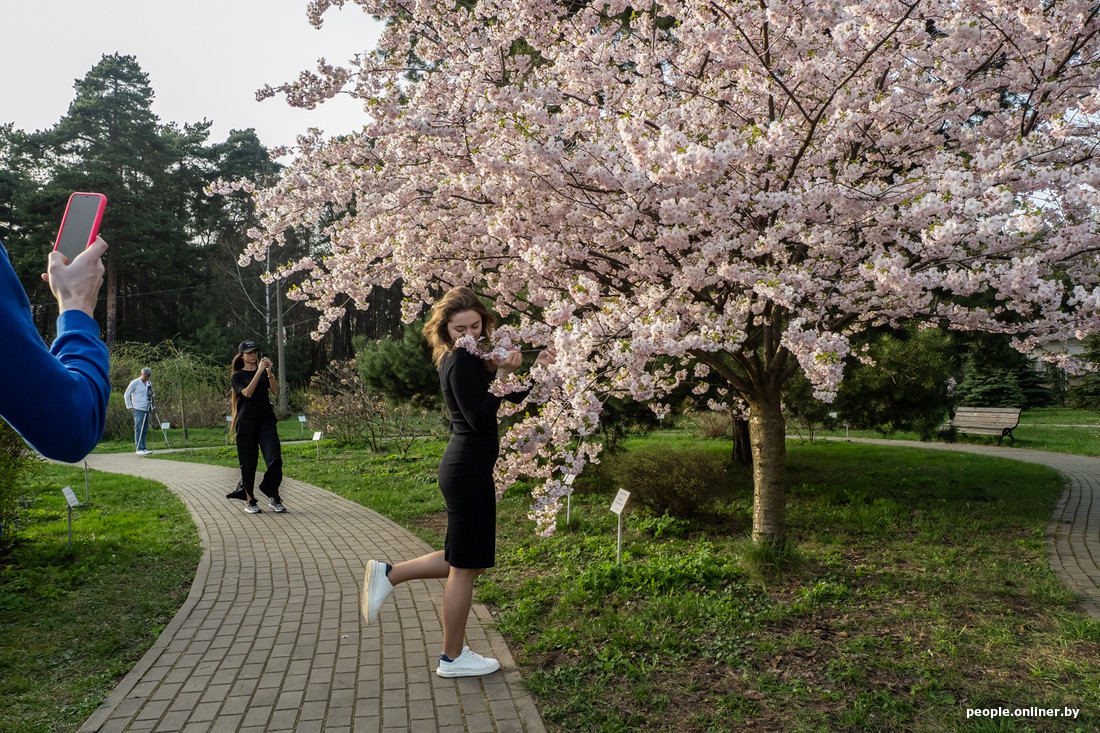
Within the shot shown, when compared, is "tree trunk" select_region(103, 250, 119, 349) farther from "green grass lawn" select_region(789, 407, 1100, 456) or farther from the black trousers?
"green grass lawn" select_region(789, 407, 1100, 456)

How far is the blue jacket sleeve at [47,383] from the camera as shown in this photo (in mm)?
1155

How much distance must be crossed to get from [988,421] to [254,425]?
15.8 m

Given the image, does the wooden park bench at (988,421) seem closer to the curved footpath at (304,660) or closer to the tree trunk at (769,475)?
the tree trunk at (769,475)

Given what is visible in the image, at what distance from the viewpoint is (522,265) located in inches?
202

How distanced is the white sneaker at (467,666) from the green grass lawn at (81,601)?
165 centimetres

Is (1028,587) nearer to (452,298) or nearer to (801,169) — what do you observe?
(801,169)

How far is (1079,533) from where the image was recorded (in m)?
6.13

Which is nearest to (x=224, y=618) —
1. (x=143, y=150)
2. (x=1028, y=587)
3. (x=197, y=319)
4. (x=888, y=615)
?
(x=888, y=615)

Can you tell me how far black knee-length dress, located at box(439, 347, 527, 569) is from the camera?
3.31 meters

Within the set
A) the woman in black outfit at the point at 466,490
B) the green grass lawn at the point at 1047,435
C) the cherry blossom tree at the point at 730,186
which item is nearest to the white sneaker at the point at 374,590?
the woman in black outfit at the point at 466,490

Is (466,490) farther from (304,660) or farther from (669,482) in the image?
(669,482)

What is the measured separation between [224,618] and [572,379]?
9.18 ft

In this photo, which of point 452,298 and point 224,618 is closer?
point 452,298

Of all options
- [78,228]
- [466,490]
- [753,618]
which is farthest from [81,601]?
[753,618]
